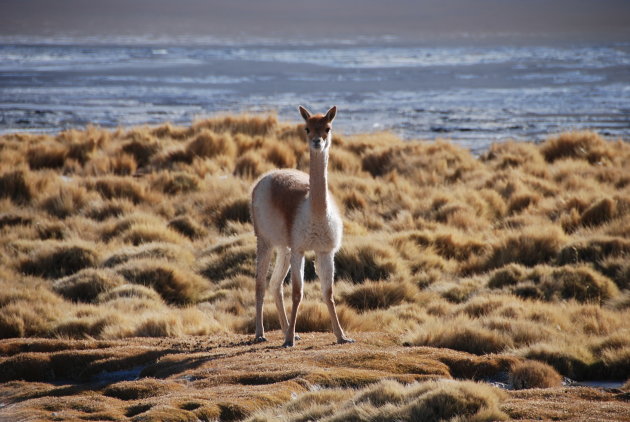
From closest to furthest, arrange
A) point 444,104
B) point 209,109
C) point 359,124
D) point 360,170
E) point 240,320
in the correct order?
point 240,320
point 360,170
point 359,124
point 209,109
point 444,104

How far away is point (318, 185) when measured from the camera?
20.3 ft

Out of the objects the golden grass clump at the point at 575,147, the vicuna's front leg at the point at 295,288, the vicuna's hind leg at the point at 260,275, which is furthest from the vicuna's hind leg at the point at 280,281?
the golden grass clump at the point at 575,147

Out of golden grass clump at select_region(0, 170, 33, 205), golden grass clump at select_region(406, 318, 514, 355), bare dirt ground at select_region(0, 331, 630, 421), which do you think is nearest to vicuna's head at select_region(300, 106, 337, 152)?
bare dirt ground at select_region(0, 331, 630, 421)

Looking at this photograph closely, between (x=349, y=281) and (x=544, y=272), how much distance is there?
2221 millimetres

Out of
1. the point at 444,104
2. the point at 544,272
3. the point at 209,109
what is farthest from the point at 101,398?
the point at 444,104

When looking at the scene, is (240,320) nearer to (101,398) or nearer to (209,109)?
(101,398)

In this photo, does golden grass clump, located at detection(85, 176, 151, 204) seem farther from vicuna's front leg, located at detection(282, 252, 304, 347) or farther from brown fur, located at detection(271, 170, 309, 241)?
vicuna's front leg, located at detection(282, 252, 304, 347)

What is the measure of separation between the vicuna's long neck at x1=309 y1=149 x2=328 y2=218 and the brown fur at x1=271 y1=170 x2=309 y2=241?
194 millimetres

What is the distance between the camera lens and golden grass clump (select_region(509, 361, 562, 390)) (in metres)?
5.29

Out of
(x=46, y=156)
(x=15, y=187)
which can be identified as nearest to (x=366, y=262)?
(x=15, y=187)

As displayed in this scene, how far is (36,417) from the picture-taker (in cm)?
421

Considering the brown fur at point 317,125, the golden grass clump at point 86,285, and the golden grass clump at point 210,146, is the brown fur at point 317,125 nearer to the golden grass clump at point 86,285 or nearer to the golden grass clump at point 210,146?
the golden grass clump at point 86,285

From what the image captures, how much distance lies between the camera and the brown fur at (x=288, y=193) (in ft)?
20.9

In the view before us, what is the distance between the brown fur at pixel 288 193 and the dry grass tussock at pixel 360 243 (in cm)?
137
